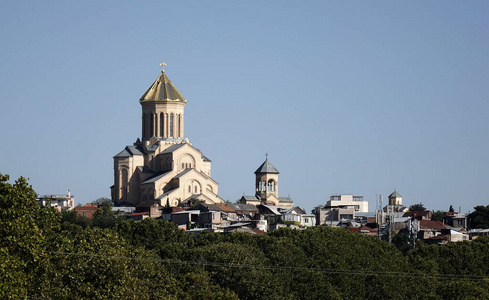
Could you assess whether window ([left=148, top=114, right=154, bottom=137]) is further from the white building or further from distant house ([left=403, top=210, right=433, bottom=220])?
distant house ([left=403, top=210, right=433, bottom=220])

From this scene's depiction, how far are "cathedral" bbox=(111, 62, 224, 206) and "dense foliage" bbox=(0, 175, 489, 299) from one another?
39.4 meters

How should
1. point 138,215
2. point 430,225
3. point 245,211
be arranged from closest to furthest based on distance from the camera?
point 430,225 → point 138,215 → point 245,211

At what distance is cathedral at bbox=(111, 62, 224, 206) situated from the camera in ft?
349

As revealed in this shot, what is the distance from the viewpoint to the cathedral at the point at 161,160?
106m

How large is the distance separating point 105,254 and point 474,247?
113ft

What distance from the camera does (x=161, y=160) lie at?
109250mm

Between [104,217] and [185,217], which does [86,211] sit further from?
[185,217]

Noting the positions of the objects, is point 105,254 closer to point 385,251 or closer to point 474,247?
point 385,251

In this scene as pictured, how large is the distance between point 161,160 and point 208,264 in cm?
6054

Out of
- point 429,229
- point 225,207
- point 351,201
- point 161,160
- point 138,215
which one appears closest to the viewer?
point 429,229

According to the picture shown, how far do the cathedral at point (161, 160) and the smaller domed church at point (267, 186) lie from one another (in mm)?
7107

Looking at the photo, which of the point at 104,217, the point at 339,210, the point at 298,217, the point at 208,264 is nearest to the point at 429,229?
the point at 298,217

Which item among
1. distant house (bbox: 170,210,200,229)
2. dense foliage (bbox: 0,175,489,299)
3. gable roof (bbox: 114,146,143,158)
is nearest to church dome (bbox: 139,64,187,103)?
gable roof (bbox: 114,146,143,158)

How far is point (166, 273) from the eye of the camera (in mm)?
45312
